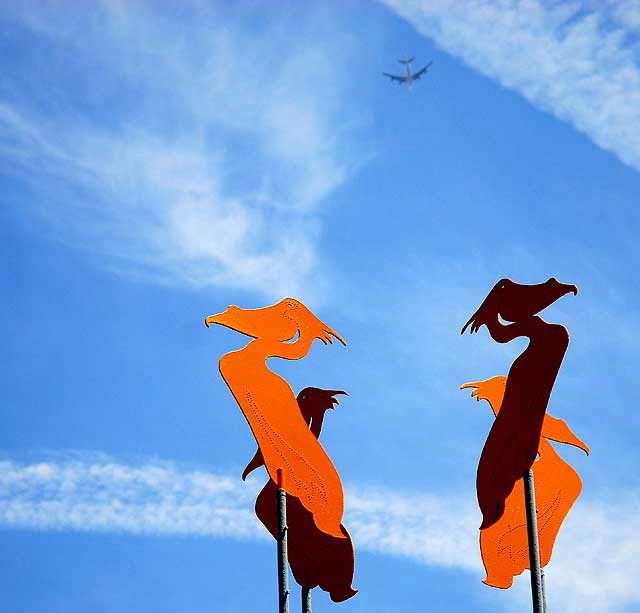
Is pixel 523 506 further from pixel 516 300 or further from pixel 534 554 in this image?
pixel 516 300

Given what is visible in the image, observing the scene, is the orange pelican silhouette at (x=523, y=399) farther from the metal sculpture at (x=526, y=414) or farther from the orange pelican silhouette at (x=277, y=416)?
the orange pelican silhouette at (x=277, y=416)

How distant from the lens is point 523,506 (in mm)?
16156

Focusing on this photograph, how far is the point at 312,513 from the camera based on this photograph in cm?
1549

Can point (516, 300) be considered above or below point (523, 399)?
above

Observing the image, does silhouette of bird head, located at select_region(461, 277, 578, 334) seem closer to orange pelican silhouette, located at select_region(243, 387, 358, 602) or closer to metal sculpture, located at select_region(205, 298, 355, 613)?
metal sculpture, located at select_region(205, 298, 355, 613)

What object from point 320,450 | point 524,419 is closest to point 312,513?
point 320,450

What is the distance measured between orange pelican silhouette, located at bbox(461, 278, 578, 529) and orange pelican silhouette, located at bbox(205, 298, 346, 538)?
6.49 feet

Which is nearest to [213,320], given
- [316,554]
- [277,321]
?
[277,321]

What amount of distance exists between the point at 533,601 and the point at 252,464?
163 inches

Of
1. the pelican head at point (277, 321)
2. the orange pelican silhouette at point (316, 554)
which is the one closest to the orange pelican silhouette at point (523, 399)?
the orange pelican silhouette at point (316, 554)

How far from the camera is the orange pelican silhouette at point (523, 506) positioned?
625 inches

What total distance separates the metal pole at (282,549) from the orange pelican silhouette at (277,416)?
0.37 feet

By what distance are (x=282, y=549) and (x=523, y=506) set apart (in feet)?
11.7

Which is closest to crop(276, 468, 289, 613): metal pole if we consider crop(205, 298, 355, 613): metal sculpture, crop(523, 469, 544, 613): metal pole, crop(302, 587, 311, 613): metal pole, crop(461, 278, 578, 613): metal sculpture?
crop(205, 298, 355, 613): metal sculpture
